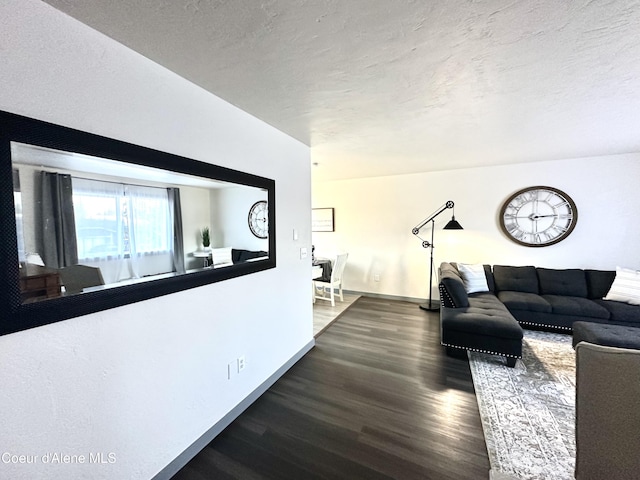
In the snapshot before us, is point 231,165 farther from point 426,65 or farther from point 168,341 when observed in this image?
point 426,65

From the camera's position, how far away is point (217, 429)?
175cm

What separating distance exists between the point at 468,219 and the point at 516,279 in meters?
1.16

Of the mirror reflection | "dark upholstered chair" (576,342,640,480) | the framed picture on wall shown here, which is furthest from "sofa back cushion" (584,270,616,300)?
the mirror reflection

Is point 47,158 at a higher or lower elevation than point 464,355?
higher

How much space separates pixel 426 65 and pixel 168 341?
2151 millimetres

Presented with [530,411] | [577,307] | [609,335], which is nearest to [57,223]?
[530,411]

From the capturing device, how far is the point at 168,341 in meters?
1.44

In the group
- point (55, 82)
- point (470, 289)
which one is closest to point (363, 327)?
point (470, 289)

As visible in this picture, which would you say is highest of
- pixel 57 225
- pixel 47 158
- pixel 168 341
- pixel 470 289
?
pixel 47 158

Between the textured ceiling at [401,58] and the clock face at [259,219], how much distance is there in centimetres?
73

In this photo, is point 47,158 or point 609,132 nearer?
point 47,158

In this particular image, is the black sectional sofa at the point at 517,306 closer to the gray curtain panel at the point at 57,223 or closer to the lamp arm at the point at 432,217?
the lamp arm at the point at 432,217

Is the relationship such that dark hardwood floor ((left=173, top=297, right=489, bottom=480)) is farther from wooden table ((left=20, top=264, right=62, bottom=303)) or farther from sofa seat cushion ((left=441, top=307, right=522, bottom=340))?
wooden table ((left=20, top=264, right=62, bottom=303))

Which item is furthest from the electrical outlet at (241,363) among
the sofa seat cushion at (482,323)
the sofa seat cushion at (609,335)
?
the sofa seat cushion at (609,335)
